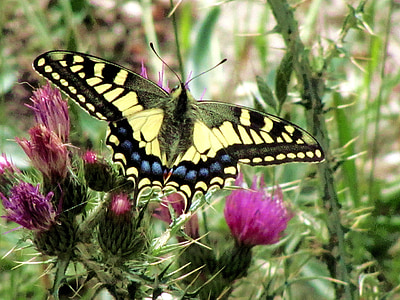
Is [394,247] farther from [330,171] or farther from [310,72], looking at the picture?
[310,72]

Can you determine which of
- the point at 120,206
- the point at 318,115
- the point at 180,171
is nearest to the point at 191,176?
the point at 180,171

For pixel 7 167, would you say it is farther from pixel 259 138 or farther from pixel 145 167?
pixel 259 138

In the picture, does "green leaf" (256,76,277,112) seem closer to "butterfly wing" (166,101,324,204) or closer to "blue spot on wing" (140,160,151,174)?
"butterfly wing" (166,101,324,204)

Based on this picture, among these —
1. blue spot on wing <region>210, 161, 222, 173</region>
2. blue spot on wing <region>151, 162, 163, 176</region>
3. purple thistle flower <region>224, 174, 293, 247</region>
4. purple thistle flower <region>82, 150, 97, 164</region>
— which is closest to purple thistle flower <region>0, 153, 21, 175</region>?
purple thistle flower <region>82, 150, 97, 164</region>

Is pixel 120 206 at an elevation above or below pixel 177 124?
below

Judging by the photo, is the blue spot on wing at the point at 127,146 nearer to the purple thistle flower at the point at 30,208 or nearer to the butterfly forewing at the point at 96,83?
the butterfly forewing at the point at 96,83
